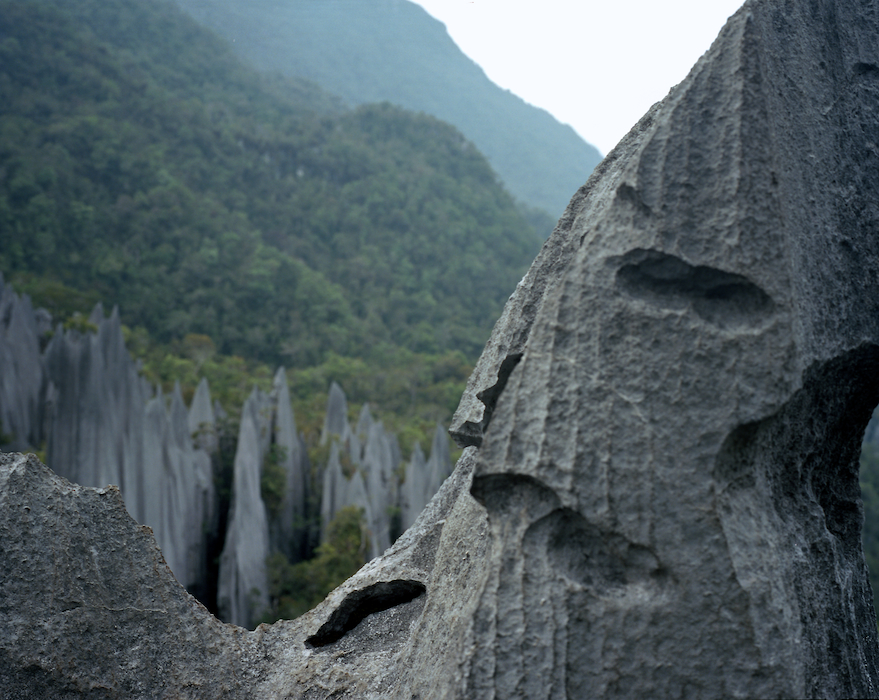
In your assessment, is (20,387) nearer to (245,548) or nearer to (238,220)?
(245,548)

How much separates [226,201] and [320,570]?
86.6ft

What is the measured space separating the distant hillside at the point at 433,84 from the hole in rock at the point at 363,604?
33154 millimetres

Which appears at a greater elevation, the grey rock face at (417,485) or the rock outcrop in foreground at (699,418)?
the rock outcrop in foreground at (699,418)

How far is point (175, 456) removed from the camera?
1034 cm

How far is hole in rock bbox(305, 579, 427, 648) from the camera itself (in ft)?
8.74

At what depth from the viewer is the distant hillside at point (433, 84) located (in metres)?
37.7

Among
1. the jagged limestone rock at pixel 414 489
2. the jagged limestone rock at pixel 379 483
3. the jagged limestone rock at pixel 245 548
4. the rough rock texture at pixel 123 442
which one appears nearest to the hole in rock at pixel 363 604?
the rough rock texture at pixel 123 442

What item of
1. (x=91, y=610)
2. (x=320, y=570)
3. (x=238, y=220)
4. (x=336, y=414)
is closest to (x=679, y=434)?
(x=91, y=610)

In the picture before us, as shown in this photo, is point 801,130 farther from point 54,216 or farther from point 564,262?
point 54,216

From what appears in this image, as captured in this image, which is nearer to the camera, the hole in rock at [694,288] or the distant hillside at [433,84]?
the hole in rock at [694,288]

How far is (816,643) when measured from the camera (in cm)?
180

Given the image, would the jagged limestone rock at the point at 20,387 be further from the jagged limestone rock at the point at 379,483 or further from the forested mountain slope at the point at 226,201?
the forested mountain slope at the point at 226,201

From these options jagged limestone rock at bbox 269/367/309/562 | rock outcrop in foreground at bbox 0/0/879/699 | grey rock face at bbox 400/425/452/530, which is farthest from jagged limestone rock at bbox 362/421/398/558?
rock outcrop in foreground at bbox 0/0/879/699

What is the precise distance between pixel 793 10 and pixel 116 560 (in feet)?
8.84
